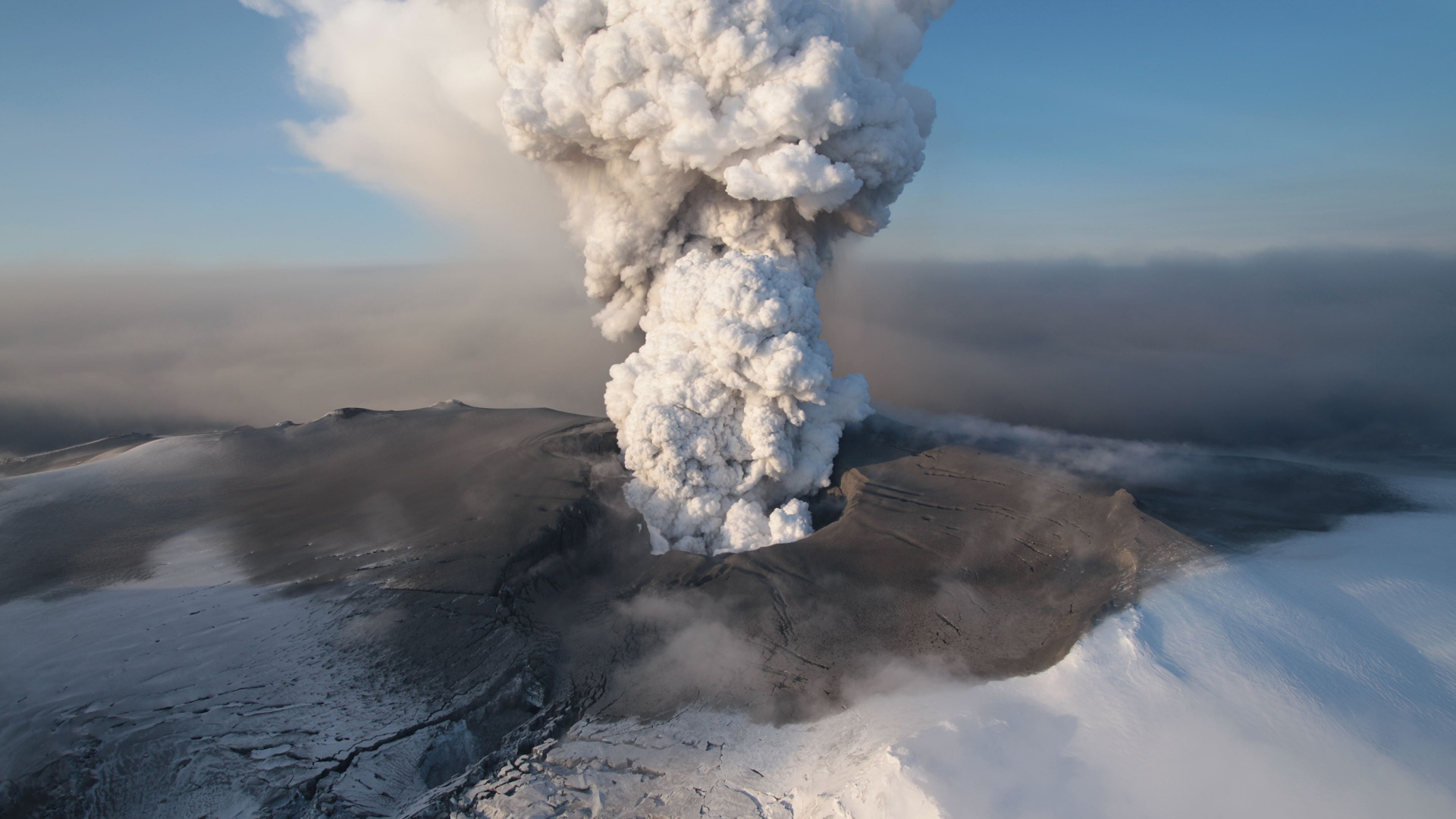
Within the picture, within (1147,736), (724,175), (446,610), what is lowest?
(1147,736)

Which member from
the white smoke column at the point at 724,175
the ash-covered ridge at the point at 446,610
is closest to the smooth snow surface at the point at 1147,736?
the ash-covered ridge at the point at 446,610

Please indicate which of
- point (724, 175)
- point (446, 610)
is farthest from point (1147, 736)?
point (724, 175)

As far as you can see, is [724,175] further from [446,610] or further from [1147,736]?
[1147,736]

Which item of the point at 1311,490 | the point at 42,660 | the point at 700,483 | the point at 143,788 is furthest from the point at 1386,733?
the point at 42,660

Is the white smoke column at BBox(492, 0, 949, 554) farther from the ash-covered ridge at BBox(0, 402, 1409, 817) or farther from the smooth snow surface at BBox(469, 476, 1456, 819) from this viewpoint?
the smooth snow surface at BBox(469, 476, 1456, 819)

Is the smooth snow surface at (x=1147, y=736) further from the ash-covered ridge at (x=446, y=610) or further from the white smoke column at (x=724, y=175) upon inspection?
the white smoke column at (x=724, y=175)

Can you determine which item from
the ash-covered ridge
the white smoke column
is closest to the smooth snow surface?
the ash-covered ridge
